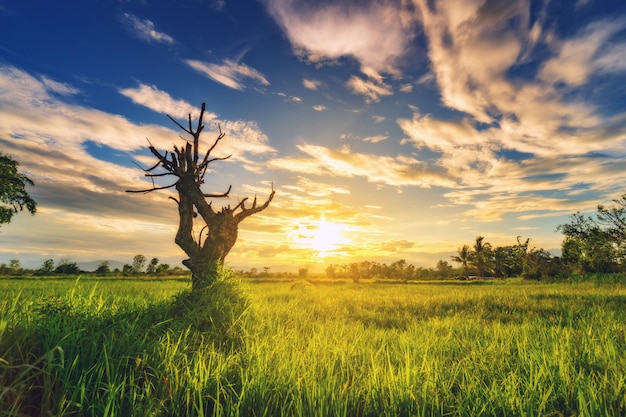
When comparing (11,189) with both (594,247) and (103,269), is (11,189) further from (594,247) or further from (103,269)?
(594,247)

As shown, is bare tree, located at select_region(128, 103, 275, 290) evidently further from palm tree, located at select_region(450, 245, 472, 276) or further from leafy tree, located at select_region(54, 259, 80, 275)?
palm tree, located at select_region(450, 245, 472, 276)

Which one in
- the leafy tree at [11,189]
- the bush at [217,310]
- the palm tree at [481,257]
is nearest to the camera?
the bush at [217,310]

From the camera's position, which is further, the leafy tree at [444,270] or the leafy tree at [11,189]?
the leafy tree at [444,270]

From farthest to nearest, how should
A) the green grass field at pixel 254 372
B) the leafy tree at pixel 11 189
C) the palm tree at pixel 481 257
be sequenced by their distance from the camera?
the palm tree at pixel 481 257
the leafy tree at pixel 11 189
the green grass field at pixel 254 372

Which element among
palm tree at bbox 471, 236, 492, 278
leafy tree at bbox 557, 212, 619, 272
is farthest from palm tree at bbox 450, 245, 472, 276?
leafy tree at bbox 557, 212, 619, 272

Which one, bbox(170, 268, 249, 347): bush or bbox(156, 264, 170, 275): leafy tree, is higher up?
bbox(170, 268, 249, 347): bush

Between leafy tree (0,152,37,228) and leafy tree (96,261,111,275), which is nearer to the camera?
leafy tree (0,152,37,228)

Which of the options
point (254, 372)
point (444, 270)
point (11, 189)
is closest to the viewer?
point (254, 372)

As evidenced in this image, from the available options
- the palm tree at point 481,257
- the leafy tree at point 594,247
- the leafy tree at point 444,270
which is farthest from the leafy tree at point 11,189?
the palm tree at point 481,257

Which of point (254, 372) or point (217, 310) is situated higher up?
point (217, 310)

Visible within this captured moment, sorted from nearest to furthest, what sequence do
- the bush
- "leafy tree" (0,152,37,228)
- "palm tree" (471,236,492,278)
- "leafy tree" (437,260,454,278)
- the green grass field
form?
the green grass field < the bush < "leafy tree" (0,152,37,228) < "leafy tree" (437,260,454,278) < "palm tree" (471,236,492,278)

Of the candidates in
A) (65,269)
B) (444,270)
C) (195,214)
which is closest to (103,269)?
(65,269)

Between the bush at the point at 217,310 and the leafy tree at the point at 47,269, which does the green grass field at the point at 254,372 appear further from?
the leafy tree at the point at 47,269

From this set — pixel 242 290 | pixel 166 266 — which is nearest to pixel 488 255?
pixel 166 266
